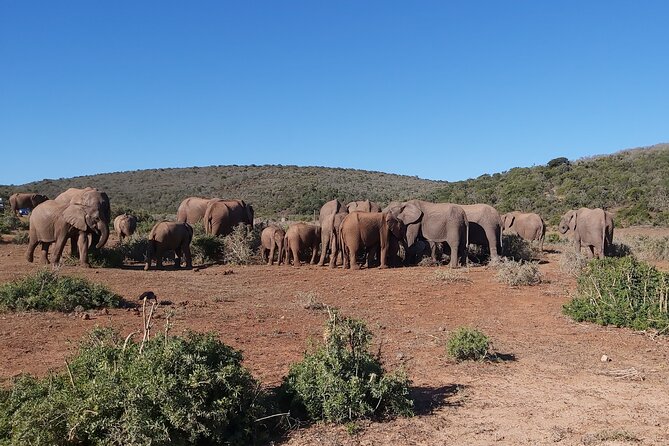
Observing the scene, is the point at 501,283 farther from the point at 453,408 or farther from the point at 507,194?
the point at 507,194

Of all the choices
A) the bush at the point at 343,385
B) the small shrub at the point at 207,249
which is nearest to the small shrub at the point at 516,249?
the small shrub at the point at 207,249

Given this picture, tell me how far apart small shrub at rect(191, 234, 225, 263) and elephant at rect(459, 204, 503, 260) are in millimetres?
7832

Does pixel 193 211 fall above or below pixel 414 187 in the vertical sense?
below

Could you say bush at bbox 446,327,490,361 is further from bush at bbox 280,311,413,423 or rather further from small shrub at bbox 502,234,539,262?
small shrub at bbox 502,234,539,262

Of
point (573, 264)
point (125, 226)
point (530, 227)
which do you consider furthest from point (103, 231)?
point (530, 227)

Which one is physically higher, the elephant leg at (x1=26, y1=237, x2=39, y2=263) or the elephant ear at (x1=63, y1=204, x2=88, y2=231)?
the elephant ear at (x1=63, y1=204, x2=88, y2=231)

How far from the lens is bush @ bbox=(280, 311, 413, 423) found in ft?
16.4

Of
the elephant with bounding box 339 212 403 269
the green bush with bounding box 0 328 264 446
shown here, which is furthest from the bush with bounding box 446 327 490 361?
the elephant with bounding box 339 212 403 269

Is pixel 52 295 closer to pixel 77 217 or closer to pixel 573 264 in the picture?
pixel 77 217

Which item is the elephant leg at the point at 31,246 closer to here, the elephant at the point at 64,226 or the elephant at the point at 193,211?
the elephant at the point at 64,226

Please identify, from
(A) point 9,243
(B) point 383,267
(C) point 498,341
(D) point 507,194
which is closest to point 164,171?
(D) point 507,194

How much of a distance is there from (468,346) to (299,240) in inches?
432

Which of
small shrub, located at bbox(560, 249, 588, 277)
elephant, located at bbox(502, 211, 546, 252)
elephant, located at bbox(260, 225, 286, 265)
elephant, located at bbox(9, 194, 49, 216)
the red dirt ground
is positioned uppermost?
elephant, located at bbox(9, 194, 49, 216)

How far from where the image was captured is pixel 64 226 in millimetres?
14828
